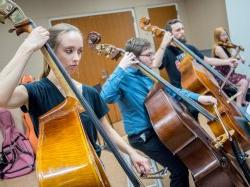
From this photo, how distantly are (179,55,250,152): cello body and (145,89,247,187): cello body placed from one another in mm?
369

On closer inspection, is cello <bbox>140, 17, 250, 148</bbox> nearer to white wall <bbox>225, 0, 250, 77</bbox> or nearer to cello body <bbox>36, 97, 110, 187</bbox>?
cello body <bbox>36, 97, 110, 187</bbox>

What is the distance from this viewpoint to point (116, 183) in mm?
2938

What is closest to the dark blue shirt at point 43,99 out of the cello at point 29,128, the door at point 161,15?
the cello at point 29,128

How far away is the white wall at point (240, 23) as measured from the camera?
470 centimetres

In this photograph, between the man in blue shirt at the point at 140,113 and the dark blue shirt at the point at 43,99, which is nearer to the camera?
the dark blue shirt at the point at 43,99

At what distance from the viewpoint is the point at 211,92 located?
2.45m

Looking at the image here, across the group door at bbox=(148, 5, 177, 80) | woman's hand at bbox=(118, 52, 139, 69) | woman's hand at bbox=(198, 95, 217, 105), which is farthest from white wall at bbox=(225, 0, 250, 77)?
A: woman's hand at bbox=(118, 52, 139, 69)

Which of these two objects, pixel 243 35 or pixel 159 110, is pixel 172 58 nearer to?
pixel 159 110

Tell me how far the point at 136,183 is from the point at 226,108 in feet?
4.87

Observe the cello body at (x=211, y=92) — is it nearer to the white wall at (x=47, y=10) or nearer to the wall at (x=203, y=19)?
the white wall at (x=47, y=10)

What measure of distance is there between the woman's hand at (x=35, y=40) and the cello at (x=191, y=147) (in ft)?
3.12

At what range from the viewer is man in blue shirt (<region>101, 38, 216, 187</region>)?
1.90 m

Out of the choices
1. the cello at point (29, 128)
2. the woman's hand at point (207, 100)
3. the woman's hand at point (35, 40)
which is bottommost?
the cello at point (29, 128)

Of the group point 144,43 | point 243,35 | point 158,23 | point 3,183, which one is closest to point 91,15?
point 158,23
